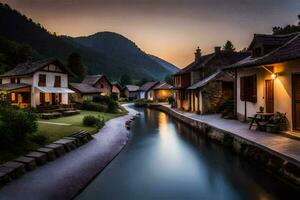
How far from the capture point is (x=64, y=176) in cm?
949

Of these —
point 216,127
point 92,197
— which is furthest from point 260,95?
point 92,197

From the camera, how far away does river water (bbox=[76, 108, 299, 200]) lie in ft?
28.7

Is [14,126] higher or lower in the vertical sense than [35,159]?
higher

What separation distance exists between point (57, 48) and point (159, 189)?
469ft

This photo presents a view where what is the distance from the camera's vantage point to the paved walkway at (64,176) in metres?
7.96

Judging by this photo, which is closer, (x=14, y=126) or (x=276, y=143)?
(x=276, y=143)

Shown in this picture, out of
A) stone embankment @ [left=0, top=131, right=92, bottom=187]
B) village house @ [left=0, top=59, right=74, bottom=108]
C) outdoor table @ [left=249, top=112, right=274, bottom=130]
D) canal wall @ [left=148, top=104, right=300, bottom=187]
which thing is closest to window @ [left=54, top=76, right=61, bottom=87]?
village house @ [left=0, top=59, right=74, bottom=108]

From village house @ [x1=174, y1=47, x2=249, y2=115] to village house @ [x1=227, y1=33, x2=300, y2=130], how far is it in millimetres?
6967

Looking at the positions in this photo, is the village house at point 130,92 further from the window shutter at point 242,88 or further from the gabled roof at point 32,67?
the window shutter at point 242,88

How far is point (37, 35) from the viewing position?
143375 millimetres

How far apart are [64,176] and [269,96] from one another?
11.4m

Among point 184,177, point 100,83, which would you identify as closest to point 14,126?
point 184,177

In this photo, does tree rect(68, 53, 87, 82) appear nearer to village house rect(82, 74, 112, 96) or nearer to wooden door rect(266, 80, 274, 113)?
village house rect(82, 74, 112, 96)

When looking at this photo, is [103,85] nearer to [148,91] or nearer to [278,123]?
[148,91]
